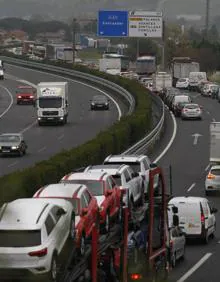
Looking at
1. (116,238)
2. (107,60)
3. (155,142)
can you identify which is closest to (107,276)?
(116,238)

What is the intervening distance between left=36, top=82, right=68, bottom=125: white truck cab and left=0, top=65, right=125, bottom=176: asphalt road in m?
0.73

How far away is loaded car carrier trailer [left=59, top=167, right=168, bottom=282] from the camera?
12.7 metres

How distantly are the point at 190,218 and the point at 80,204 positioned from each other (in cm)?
1258

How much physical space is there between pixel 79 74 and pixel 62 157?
7093cm

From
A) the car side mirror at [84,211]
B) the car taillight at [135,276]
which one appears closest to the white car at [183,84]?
the car side mirror at [84,211]

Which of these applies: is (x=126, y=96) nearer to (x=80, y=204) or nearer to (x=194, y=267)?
(x=194, y=267)

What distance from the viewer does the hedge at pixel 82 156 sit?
86.4 feet

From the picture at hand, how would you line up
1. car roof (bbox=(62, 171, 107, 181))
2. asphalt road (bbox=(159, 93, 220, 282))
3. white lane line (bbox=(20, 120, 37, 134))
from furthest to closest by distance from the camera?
white lane line (bbox=(20, 120, 37, 134)), asphalt road (bbox=(159, 93, 220, 282)), car roof (bbox=(62, 171, 107, 181))

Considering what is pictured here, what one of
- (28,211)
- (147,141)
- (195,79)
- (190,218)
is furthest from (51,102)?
(28,211)

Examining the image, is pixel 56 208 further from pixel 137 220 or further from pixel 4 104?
pixel 4 104

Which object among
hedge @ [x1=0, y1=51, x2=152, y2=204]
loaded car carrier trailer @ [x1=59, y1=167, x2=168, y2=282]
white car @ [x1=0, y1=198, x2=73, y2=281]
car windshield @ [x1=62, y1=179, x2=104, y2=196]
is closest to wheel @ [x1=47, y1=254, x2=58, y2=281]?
white car @ [x1=0, y1=198, x2=73, y2=281]

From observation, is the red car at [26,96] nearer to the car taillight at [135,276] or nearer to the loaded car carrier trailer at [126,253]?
the loaded car carrier trailer at [126,253]

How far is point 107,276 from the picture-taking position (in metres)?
13.7

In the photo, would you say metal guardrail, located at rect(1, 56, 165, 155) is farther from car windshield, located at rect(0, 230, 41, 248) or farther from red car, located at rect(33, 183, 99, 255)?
car windshield, located at rect(0, 230, 41, 248)
